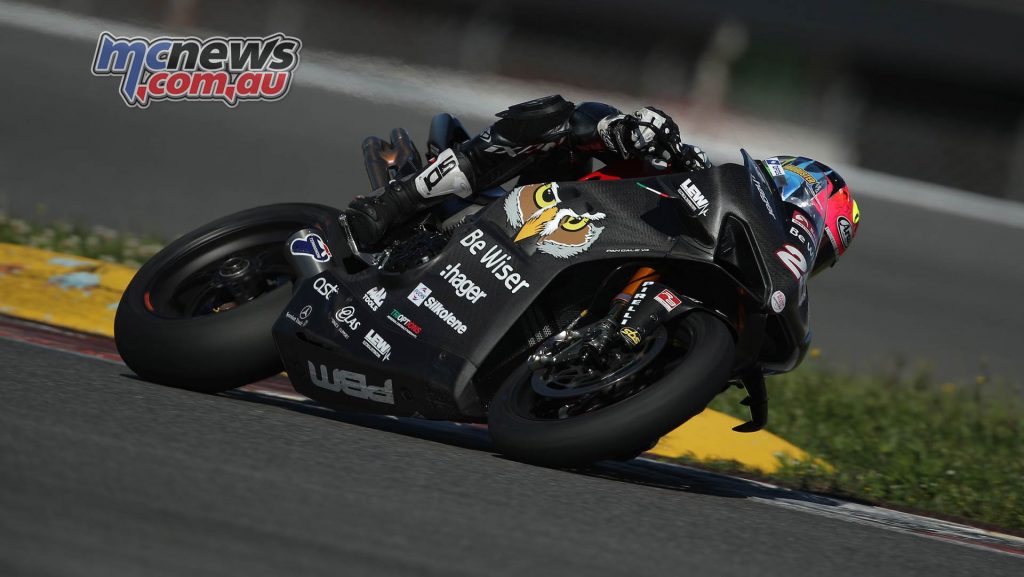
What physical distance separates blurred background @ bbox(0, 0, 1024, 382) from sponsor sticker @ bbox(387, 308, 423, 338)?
10.0ft

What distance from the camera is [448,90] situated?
24.1ft

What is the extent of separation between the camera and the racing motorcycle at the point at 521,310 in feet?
12.5

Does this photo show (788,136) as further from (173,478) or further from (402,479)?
(173,478)

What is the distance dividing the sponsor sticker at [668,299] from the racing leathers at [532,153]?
0.49m

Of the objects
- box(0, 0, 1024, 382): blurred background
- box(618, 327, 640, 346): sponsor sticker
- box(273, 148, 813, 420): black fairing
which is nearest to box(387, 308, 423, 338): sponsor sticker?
box(273, 148, 813, 420): black fairing

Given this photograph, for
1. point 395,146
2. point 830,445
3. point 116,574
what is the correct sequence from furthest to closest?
1. point 830,445
2. point 395,146
3. point 116,574

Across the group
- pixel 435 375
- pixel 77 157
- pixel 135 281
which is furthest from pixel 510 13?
pixel 435 375

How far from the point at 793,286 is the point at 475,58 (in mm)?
3795

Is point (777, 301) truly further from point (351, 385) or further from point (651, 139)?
point (351, 385)

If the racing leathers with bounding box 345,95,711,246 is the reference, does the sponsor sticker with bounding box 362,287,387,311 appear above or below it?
below

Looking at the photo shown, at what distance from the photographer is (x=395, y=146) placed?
5.03 meters

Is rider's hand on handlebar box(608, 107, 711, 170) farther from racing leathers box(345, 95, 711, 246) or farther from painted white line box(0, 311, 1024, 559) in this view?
painted white line box(0, 311, 1024, 559)

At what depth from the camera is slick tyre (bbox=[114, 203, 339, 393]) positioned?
441cm

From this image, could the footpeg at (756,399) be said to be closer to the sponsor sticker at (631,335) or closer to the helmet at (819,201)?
the helmet at (819,201)
